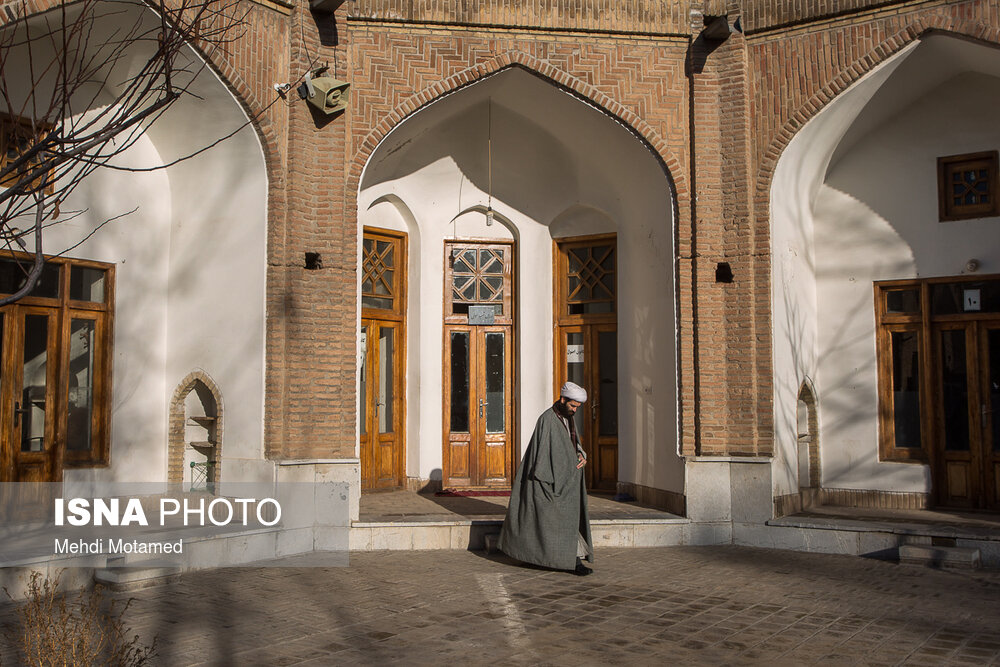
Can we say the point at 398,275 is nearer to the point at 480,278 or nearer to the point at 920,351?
the point at 480,278

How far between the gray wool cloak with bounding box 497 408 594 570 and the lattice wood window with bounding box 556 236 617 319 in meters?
3.90

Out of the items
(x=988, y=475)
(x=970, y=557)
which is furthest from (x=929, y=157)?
(x=970, y=557)

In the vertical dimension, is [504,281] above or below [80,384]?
above

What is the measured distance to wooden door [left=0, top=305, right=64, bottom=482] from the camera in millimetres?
8477

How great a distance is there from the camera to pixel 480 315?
11414mm

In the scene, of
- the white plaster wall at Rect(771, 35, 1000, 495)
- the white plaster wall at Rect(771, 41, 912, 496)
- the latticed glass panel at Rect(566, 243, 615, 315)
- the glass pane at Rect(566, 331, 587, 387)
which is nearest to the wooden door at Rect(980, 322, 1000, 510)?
the white plaster wall at Rect(771, 35, 1000, 495)

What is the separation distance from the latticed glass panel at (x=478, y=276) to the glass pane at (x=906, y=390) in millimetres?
4619

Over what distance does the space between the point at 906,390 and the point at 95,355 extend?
8.53 m

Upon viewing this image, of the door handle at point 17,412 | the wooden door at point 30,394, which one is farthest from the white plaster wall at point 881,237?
the door handle at point 17,412

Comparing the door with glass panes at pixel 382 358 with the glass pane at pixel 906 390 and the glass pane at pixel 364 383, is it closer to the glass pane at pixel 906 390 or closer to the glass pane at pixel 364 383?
the glass pane at pixel 364 383

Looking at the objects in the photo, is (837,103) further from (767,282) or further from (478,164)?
(478,164)

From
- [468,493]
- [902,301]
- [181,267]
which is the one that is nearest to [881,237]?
[902,301]

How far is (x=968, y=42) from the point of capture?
8844 millimetres

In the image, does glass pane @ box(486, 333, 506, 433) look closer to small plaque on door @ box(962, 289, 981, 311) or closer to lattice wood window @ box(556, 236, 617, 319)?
lattice wood window @ box(556, 236, 617, 319)
